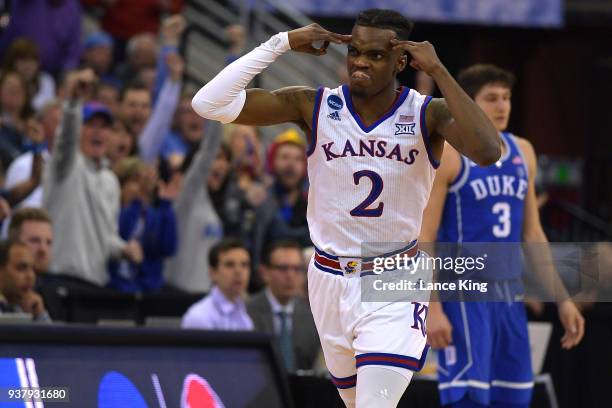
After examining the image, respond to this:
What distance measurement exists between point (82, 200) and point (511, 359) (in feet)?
13.4

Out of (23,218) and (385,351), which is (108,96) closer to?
(23,218)

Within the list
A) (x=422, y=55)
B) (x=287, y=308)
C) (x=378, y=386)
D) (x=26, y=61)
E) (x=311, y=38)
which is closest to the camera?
(x=422, y=55)

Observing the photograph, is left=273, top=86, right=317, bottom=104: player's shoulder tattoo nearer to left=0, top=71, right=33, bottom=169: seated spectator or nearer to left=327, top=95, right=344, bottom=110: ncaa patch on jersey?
left=327, top=95, right=344, bottom=110: ncaa patch on jersey

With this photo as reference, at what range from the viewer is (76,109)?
32.1 ft

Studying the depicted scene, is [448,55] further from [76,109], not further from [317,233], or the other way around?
[317,233]

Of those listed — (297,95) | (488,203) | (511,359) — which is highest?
(297,95)

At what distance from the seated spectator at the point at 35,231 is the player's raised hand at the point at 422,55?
415 centimetres

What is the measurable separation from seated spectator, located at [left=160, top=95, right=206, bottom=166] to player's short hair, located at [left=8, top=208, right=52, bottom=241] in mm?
2297

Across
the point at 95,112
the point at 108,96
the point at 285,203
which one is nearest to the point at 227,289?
the point at 285,203

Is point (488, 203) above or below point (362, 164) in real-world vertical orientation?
below

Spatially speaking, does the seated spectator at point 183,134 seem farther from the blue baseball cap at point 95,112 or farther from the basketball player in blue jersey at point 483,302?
the basketball player in blue jersey at point 483,302

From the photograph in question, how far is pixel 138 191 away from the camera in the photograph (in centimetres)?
1059

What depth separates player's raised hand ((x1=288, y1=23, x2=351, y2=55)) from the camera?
5.82 meters

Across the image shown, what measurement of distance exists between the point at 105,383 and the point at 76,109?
330 cm
